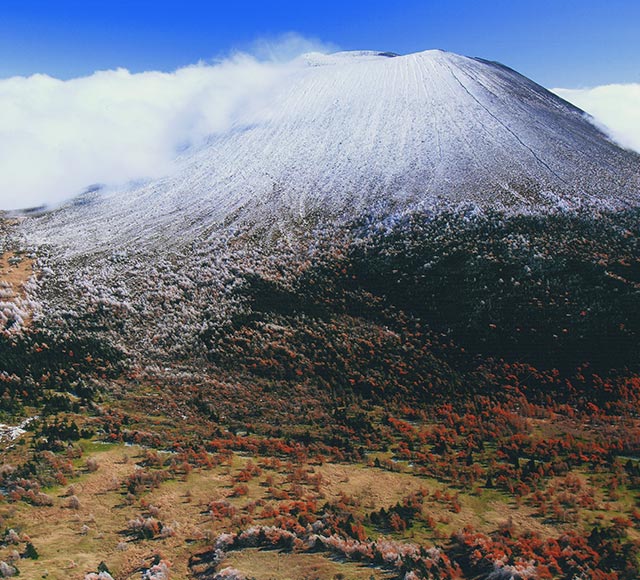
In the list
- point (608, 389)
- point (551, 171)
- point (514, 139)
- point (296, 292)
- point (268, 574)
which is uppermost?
point (514, 139)

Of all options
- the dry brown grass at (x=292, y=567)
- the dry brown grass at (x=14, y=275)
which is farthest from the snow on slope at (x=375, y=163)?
the dry brown grass at (x=292, y=567)

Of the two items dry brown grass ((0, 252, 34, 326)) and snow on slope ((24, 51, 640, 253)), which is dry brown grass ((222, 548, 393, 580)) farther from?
snow on slope ((24, 51, 640, 253))

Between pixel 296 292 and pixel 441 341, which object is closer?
pixel 441 341

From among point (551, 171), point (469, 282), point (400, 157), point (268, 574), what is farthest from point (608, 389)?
point (400, 157)

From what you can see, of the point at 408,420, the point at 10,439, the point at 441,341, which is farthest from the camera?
the point at 441,341

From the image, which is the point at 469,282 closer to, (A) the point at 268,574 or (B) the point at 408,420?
(B) the point at 408,420

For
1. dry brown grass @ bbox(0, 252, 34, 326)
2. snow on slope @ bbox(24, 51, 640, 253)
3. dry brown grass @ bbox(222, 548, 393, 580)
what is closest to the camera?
dry brown grass @ bbox(222, 548, 393, 580)

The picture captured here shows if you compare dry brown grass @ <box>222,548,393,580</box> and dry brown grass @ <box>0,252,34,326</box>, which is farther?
dry brown grass @ <box>0,252,34,326</box>

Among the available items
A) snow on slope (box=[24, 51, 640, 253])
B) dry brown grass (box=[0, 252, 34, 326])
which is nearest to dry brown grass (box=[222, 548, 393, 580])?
dry brown grass (box=[0, 252, 34, 326])

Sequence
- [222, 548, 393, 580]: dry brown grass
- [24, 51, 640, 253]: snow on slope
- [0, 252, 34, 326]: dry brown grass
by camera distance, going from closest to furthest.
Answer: [222, 548, 393, 580]: dry brown grass → [0, 252, 34, 326]: dry brown grass → [24, 51, 640, 253]: snow on slope

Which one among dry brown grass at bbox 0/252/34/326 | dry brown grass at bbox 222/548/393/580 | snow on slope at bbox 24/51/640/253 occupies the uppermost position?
snow on slope at bbox 24/51/640/253
